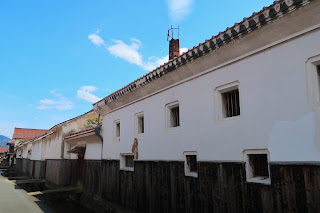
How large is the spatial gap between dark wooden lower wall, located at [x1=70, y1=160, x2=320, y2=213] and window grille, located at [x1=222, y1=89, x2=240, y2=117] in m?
1.26

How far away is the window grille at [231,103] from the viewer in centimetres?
581

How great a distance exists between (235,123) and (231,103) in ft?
2.10

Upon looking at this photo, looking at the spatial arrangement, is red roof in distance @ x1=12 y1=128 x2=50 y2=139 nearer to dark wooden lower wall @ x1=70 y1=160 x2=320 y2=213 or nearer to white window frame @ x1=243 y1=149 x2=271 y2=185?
dark wooden lower wall @ x1=70 y1=160 x2=320 y2=213

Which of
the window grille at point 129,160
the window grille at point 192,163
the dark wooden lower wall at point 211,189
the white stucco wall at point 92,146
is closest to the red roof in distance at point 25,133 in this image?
the white stucco wall at point 92,146

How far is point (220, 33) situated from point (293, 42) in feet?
5.13

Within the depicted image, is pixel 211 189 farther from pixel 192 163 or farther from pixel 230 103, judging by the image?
pixel 230 103

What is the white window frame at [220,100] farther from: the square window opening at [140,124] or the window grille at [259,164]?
the square window opening at [140,124]

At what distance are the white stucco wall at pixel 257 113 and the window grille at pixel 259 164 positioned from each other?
291 millimetres

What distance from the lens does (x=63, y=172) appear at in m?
16.5

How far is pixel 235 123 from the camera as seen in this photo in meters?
5.54

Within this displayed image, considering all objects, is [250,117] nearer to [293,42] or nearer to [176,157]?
[293,42]

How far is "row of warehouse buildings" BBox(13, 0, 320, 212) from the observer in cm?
429

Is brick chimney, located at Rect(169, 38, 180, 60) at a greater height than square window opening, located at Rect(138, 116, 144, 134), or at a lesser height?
greater

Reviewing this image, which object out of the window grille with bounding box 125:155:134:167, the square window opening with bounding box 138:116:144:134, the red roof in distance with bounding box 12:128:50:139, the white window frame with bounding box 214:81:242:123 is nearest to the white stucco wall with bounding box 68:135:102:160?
the window grille with bounding box 125:155:134:167
